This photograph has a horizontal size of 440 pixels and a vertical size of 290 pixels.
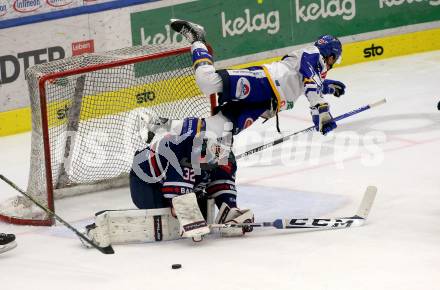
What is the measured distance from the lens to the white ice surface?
5.75m

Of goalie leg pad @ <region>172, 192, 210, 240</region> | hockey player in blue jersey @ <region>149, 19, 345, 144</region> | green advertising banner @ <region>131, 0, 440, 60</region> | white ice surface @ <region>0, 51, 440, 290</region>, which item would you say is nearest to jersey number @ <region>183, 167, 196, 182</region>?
goalie leg pad @ <region>172, 192, 210, 240</region>

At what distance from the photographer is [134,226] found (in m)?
6.41

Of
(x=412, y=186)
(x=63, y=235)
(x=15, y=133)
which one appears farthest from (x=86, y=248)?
(x=15, y=133)

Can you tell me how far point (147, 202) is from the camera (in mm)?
6559

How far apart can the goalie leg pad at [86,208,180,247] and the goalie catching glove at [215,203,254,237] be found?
10.3 inches

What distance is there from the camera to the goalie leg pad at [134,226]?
6.35 metres

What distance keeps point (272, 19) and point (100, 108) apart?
3.15 meters

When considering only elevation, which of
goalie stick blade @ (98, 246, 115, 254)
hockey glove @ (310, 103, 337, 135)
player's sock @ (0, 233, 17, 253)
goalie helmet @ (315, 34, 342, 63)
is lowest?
goalie stick blade @ (98, 246, 115, 254)

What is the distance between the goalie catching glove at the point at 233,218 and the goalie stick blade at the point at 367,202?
0.62 metres

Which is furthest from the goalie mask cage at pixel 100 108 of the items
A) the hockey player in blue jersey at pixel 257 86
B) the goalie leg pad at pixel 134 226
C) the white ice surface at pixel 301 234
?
the hockey player in blue jersey at pixel 257 86

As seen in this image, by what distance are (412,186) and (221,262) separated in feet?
5.89

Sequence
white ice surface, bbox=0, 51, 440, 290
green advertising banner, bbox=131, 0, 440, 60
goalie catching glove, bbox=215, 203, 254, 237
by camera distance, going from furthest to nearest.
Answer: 1. green advertising banner, bbox=131, 0, 440, 60
2. goalie catching glove, bbox=215, 203, 254, 237
3. white ice surface, bbox=0, 51, 440, 290

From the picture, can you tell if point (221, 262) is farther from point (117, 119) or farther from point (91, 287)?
point (117, 119)

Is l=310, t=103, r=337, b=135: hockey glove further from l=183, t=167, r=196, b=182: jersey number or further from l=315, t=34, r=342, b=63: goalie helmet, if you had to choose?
l=183, t=167, r=196, b=182: jersey number
